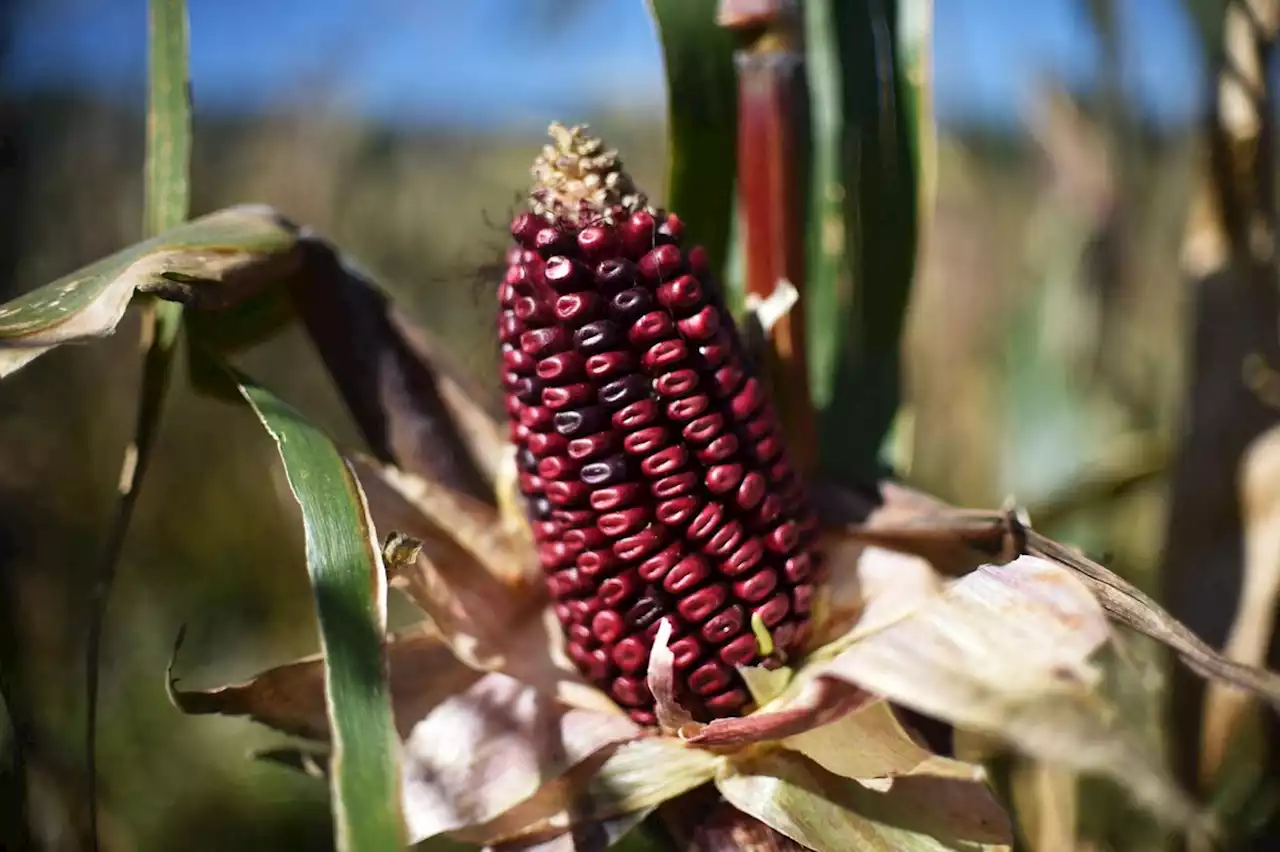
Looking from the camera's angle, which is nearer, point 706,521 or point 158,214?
point 706,521

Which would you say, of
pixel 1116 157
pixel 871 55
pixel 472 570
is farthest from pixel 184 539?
pixel 1116 157

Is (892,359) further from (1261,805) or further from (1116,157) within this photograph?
(1116,157)

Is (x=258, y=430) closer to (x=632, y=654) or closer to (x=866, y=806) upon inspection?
(x=632, y=654)

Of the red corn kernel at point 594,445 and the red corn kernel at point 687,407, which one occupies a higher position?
the red corn kernel at point 687,407

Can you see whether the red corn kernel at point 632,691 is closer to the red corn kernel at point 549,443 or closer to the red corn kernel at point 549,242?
the red corn kernel at point 549,443

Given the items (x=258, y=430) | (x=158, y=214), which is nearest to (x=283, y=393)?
(x=258, y=430)

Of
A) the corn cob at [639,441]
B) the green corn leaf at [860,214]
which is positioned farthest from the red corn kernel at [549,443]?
the green corn leaf at [860,214]
